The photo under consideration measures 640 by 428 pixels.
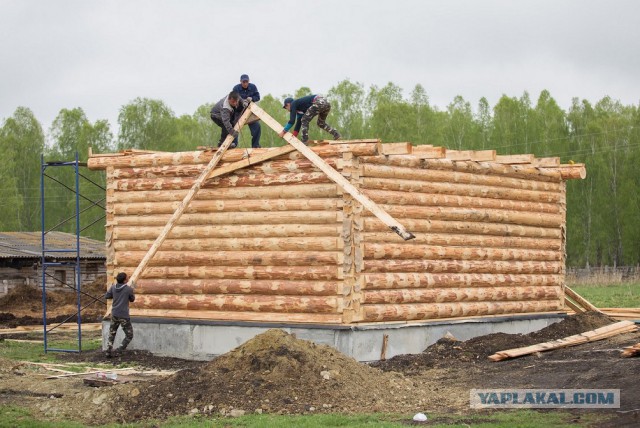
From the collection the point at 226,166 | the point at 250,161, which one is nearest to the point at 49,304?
the point at 226,166

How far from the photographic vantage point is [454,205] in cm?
2106

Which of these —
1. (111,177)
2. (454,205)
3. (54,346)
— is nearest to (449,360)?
(454,205)

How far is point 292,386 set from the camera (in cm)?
1462

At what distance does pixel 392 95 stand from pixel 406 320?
4774cm

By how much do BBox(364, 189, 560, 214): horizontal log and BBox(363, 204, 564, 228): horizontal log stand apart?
0.28 ft

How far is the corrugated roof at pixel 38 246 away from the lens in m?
38.6

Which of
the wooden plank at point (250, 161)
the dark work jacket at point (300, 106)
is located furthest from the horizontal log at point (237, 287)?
the dark work jacket at point (300, 106)

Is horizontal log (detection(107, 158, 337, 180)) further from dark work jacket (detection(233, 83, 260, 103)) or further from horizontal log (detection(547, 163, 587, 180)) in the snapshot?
horizontal log (detection(547, 163, 587, 180))

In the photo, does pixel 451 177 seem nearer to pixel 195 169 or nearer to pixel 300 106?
pixel 300 106

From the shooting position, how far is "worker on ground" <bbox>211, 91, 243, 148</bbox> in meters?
20.5

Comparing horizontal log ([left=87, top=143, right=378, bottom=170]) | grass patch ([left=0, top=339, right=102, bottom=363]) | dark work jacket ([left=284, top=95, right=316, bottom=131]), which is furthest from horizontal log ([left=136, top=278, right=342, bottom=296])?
dark work jacket ([left=284, top=95, right=316, bottom=131])

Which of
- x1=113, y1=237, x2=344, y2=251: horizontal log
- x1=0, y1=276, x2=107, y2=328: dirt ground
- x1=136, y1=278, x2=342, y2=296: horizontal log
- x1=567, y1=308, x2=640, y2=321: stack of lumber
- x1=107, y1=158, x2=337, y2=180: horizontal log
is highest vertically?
x1=107, y1=158, x2=337, y2=180: horizontal log

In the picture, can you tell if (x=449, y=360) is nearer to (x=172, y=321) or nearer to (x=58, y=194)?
(x=172, y=321)

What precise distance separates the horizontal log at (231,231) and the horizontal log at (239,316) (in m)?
1.53
